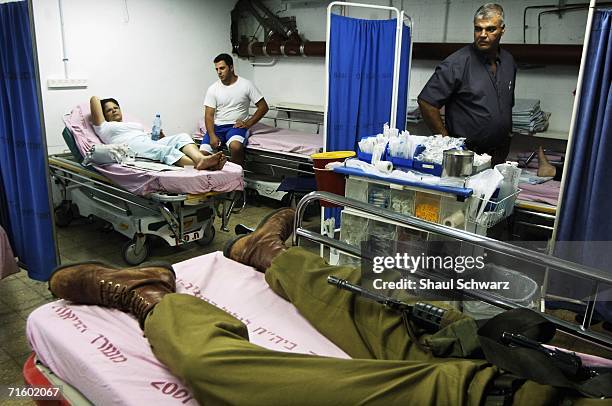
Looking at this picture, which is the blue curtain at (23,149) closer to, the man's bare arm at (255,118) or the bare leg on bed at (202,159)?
the bare leg on bed at (202,159)

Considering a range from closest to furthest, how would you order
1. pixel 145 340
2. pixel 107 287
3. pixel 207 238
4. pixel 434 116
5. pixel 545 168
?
pixel 145 340 < pixel 107 287 < pixel 434 116 < pixel 545 168 < pixel 207 238

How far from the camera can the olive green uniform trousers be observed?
4.00ft

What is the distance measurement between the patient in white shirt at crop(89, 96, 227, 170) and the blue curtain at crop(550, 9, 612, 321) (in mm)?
2472

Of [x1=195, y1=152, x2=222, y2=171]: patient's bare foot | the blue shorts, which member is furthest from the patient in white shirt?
the blue shorts

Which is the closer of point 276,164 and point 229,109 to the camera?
point 229,109

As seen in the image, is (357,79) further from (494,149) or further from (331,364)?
(331,364)

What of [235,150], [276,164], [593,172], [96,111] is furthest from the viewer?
[276,164]

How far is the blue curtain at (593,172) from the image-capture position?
7.79 ft

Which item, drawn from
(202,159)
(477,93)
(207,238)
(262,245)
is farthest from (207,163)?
(477,93)

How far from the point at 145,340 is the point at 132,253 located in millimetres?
2179

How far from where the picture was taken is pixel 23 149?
280 centimetres

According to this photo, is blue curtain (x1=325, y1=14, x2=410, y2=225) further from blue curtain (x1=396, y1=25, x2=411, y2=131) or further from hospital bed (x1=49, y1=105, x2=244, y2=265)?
hospital bed (x1=49, y1=105, x2=244, y2=265)

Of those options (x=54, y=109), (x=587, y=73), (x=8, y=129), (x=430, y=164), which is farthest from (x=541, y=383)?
(x=54, y=109)

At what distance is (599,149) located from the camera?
8.02 feet
